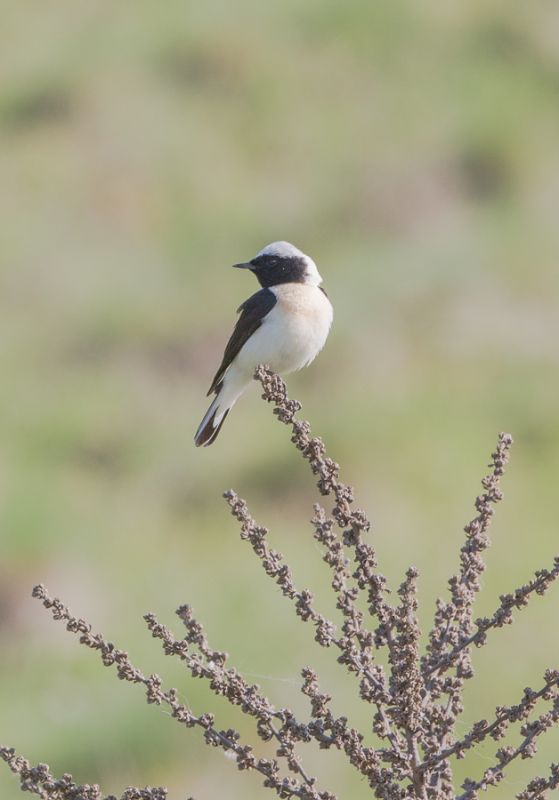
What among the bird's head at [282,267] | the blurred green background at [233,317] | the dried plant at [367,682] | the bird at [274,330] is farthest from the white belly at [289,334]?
the blurred green background at [233,317]

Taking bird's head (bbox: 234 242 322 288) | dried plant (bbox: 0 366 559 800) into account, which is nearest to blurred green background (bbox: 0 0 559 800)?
bird's head (bbox: 234 242 322 288)

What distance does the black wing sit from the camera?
6.16 meters

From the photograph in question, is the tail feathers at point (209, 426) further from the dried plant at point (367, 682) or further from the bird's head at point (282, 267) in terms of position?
the dried plant at point (367, 682)

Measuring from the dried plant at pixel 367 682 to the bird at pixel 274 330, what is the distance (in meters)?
2.40

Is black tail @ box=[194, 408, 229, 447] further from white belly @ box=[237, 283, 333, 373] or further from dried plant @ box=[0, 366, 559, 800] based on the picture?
dried plant @ box=[0, 366, 559, 800]

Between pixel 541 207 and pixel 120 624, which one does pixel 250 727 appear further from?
pixel 541 207

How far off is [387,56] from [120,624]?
962cm

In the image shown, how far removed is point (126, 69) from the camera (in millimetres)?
18844

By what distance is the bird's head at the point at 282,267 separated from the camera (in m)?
6.38

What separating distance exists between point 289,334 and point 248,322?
10.7 inches

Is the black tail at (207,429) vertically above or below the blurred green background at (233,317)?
below

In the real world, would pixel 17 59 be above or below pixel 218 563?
above

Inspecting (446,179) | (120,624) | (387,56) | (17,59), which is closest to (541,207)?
(446,179)

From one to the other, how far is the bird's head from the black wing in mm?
121
